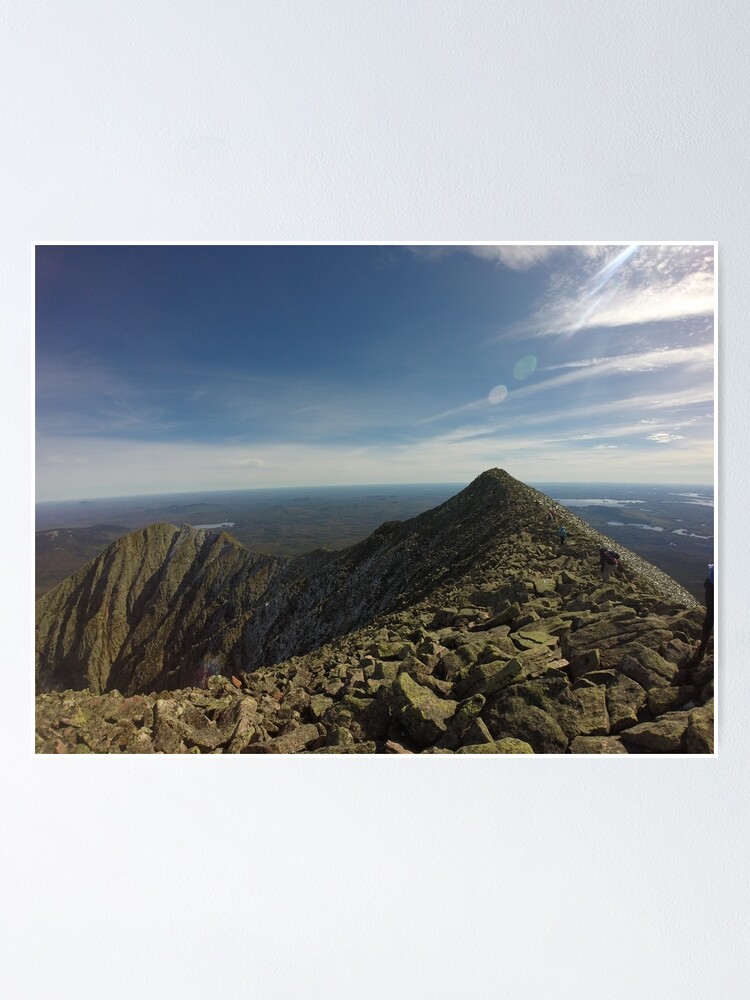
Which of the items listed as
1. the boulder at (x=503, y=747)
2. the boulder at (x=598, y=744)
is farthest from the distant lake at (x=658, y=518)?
the boulder at (x=503, y=747)

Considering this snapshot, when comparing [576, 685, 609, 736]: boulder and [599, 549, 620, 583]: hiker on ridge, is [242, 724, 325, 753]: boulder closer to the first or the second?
[576, 685, 609, 736]: boulder

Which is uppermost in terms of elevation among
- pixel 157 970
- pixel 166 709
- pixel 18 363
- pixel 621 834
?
pixel 18 363

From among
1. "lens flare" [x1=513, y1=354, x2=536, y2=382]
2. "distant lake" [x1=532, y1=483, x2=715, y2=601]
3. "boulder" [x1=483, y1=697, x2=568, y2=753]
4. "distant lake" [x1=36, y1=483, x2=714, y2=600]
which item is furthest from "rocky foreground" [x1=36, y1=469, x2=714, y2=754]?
"lens flare" [x1=513, y1=354, x2=536, y2=382]

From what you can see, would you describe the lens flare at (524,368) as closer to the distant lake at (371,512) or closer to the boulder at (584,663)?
the distant lake at (371,512)

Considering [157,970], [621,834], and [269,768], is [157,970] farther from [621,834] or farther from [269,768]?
[621,834]

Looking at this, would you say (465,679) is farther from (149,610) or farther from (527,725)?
(149,610)

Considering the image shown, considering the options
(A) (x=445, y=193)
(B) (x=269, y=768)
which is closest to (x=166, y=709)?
(B) (x=269, y=768)

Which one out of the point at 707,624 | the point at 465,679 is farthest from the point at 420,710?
the point at 707,624
